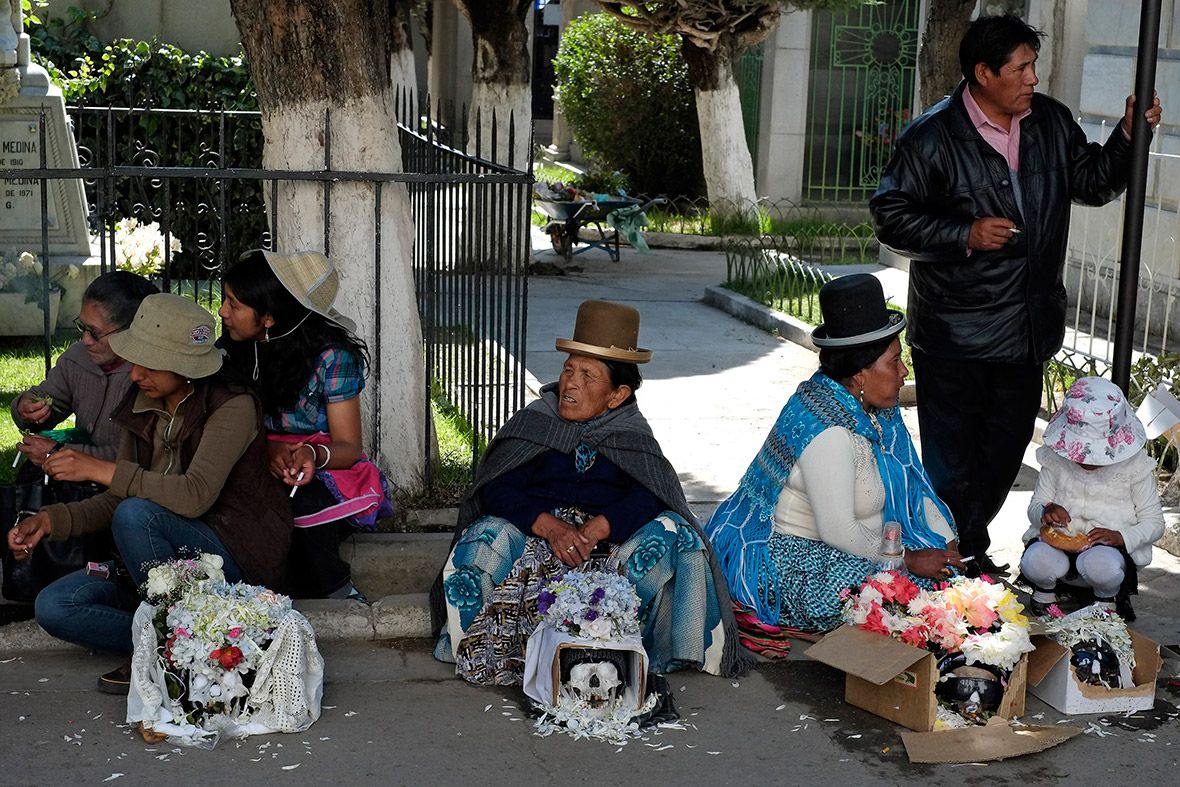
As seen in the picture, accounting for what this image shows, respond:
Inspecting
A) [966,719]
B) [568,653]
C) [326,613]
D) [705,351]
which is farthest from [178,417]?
[705,351]

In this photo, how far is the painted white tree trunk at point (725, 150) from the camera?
623 inches

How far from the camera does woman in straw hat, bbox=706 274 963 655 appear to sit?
4.35 metres

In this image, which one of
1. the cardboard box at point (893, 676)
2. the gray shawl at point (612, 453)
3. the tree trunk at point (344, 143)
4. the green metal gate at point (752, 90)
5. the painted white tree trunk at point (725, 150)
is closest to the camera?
the cardboard box at point (893, 676)

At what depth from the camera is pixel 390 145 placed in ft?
17.7

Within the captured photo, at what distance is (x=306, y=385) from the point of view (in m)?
4.51

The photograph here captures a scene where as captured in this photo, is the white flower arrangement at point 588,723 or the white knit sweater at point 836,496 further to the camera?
the white knit sweater at point 836,496

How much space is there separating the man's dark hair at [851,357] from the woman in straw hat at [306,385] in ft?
4.93

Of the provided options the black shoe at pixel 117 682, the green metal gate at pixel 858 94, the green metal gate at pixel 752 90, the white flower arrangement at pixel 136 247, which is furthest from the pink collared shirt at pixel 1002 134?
the green metal gate at pixel 752 90

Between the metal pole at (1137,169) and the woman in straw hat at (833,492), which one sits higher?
the metal pole at (1137,169)

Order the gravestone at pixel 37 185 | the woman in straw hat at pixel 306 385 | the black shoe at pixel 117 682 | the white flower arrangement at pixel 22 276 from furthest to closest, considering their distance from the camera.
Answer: the gravestone at pixel 37 185 < the white flower arrangement at pixel 22 276 < the woman in straw hat at pixel 306 385 < the black shoe at pixel 117 682

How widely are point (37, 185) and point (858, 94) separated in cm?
1168

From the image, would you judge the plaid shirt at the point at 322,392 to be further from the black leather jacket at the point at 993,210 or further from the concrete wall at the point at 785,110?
the concrete wall at the point at 785,110

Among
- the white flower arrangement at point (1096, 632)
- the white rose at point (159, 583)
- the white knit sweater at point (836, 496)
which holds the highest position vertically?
the white knit sweater at point (836, 496)

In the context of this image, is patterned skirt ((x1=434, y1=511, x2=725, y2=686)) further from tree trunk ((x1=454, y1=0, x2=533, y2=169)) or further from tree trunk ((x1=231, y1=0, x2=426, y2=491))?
tree trunk ((x1=454, y1=0, x2=533, y2=169))
